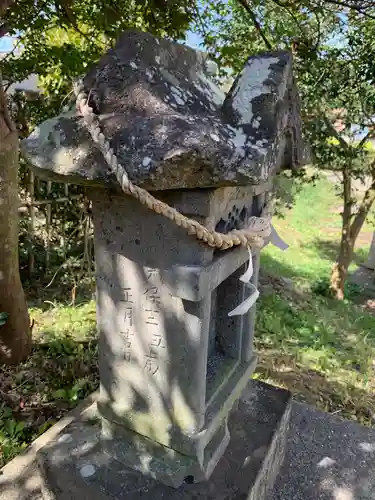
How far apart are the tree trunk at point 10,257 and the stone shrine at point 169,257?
118 cm

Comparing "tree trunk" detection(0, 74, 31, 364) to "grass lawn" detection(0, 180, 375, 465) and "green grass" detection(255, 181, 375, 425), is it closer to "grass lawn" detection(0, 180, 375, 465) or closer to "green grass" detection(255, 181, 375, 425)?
"grass lawn" detection(0, 180, 375, 465)

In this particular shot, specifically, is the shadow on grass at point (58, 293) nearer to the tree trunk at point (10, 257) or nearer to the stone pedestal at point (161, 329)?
the tree trunk at point (10, 257)

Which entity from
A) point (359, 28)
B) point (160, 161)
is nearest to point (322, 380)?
point (160, 161)

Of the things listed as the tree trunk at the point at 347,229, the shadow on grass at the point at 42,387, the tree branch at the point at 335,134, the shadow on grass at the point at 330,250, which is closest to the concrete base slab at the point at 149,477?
the shadow on grass at the point at 42,387

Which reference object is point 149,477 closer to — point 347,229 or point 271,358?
point 271,358

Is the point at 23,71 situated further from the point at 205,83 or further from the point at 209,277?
the point at 209,277

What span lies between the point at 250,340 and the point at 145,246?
0.90 meters

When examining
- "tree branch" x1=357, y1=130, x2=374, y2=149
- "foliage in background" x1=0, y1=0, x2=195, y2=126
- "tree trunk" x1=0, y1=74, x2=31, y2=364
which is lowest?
"tree trunk" x1=0, y1=74, x2=31, y2=364

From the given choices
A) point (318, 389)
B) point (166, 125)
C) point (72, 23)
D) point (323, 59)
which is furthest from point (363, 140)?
point (166, 125)

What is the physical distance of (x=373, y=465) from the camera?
2.32m

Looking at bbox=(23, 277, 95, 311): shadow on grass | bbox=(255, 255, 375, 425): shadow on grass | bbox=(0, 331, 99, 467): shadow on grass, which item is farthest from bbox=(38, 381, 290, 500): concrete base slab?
bbox=(23, 277, 95, 311): shadow on grass

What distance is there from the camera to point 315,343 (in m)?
4.48

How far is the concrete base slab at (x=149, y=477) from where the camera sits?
1670 millimetres

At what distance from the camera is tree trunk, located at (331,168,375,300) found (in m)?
6.58
